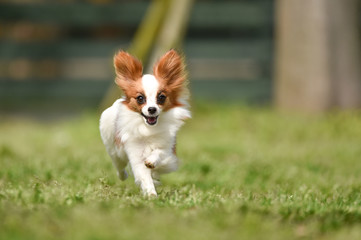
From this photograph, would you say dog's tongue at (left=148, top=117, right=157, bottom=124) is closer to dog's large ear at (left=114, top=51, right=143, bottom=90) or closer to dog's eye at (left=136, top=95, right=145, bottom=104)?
dog's eye at (left=136, top=95, right=145, bottom=104)

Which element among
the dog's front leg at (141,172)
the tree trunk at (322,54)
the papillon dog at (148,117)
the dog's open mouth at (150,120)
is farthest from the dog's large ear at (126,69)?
the tree trunk at (322,54)

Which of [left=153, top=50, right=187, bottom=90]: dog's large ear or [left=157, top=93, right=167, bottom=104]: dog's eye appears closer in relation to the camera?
[left=157, top=93, right=167, bottom=104]: dog's eye

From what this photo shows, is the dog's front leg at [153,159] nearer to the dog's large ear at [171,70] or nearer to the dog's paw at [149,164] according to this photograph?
the dog's paw at [149,164]

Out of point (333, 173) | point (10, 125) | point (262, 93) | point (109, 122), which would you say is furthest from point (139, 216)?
point (262, 93)

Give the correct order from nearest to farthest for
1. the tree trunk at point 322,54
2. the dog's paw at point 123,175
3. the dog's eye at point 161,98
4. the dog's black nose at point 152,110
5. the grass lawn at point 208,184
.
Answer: the grass lawn at point 208,184, the dog's black nose at point 152,110, the dog's eye at point 161,98, the dog's paw at point 123,175, the tree trunk at point 322,54

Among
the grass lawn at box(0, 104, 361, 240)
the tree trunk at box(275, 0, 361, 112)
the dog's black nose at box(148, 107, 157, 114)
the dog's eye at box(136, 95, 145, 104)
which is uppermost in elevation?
the tree trunk at box(275, 0, 361, 112)

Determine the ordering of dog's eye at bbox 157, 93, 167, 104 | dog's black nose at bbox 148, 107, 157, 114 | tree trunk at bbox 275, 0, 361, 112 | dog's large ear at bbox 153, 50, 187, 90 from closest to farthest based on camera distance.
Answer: dog's black nose at bbox 148, 107, 157, 114, dog's eye at bbox 157, 93, 167, 104, dog's large ear at bbox 153, 50, 187, 90, tree trunk at bbox 275, 0, 361, 112

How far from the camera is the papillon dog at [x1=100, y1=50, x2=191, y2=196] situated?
4219 millimetres

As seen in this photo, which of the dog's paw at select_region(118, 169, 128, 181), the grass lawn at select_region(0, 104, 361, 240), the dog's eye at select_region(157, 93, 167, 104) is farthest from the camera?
the dog's paw at select_region(118, 169, 128, 181)

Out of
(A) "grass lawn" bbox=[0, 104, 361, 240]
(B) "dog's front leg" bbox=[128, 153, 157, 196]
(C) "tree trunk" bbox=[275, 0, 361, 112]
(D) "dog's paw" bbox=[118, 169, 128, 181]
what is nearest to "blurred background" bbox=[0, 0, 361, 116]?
(C) "tree trunk" bbox=[275, 0, 361, 112]

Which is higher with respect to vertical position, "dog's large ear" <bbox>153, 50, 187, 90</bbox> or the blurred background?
the blurred background

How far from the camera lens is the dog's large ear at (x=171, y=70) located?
14.2 ft

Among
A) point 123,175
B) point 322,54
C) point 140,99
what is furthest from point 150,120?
point 322,54

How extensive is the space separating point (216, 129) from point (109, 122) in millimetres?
5704
